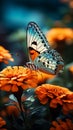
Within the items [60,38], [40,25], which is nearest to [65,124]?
[60,38]

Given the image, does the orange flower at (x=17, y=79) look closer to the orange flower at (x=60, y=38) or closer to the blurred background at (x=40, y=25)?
the blurred background at (x=40, y=25)

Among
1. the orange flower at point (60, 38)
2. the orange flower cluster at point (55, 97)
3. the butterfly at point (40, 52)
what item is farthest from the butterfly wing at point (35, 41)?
the orange flower at point (60, 38)

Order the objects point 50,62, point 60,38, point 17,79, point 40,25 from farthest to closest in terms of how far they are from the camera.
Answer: point 40,25, point 60,38, point 50,62, point 17,79

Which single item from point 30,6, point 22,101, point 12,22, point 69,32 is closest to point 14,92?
point 22,101

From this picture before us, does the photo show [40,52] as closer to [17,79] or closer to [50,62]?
[50,62]

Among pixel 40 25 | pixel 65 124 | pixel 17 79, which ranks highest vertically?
pixel 40 25

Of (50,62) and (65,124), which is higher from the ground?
(50,62)

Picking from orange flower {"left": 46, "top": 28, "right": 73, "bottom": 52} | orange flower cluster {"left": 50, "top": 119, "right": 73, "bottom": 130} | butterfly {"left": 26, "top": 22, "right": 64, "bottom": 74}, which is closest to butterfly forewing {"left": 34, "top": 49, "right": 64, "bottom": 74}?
butterfly {"left": 26, "top": 22, "right": 64, "bottom": 74}
